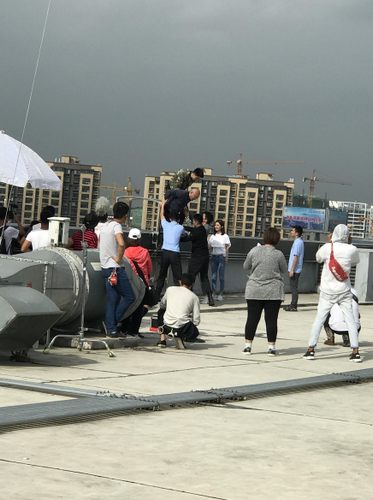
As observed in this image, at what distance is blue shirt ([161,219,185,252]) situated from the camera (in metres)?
17.5

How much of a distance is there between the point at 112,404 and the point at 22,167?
7.43 metres

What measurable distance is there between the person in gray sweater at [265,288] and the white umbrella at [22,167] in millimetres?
3439

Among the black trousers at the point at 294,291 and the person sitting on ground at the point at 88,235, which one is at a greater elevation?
the person sitting on ground at the point at 88,235

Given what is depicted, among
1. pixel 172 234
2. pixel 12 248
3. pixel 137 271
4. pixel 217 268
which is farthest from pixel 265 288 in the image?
pixel 217 268

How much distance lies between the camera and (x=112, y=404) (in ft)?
29.0

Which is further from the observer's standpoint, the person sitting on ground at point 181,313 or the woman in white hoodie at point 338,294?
the woman in white hoodie at point 338,294

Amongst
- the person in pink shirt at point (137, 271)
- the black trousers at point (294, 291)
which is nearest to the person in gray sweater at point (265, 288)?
the person in pink shirt at point (137, 271)

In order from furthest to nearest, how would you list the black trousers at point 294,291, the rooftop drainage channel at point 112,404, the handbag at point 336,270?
the black trousers at point 294,291 → the handbag at point 336,270 → the rooftop drainage channel at point 112,404

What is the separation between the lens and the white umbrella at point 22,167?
15.4 m

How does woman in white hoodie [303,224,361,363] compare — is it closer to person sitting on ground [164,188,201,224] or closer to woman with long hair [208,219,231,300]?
person sitting on ground [164,188,201,224]

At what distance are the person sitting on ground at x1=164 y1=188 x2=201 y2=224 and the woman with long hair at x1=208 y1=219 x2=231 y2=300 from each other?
206 inches

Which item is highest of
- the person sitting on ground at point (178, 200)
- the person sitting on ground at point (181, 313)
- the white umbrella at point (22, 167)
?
the white umbrella at point (22, 167)

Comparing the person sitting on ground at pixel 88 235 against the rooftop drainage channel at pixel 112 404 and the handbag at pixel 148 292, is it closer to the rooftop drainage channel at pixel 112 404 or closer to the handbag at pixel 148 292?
the handbag at pixel 148 292

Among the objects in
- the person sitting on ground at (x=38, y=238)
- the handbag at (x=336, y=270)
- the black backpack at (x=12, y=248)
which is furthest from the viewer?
the black backpack at (x=12, y=248)
